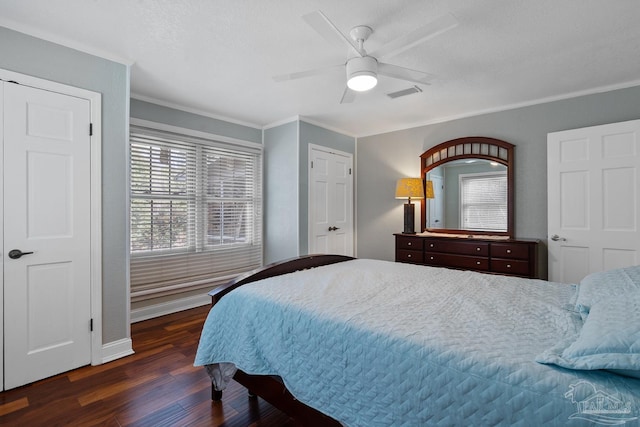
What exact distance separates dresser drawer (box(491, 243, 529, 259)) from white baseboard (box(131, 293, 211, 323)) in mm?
3419

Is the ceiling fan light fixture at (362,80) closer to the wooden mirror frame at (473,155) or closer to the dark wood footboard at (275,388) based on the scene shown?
the dark wood footboard at (275,388)

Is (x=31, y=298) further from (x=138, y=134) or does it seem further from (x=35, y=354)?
(x=138, y=134)

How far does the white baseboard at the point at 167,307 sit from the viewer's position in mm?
3379

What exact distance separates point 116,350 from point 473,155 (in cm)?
416

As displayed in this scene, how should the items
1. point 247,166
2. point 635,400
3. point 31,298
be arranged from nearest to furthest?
1. point 635,400
2. point 31,298
3. point 247,166

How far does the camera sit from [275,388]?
169 cm

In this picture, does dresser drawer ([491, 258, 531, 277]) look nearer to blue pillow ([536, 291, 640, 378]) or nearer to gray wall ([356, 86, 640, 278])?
gray wall ([356, 86, 640, 278])

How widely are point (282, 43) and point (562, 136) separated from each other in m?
2.90

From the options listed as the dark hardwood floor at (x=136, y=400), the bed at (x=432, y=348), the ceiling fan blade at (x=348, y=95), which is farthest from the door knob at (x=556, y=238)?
the dark hardwood floor at (x=136, y=400)

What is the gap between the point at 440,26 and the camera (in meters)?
1.66

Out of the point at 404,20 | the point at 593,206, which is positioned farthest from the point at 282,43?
the point at 593,206

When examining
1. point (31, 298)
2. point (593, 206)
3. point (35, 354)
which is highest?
point (593, 206)

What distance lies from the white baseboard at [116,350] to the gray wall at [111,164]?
0.12 ft
